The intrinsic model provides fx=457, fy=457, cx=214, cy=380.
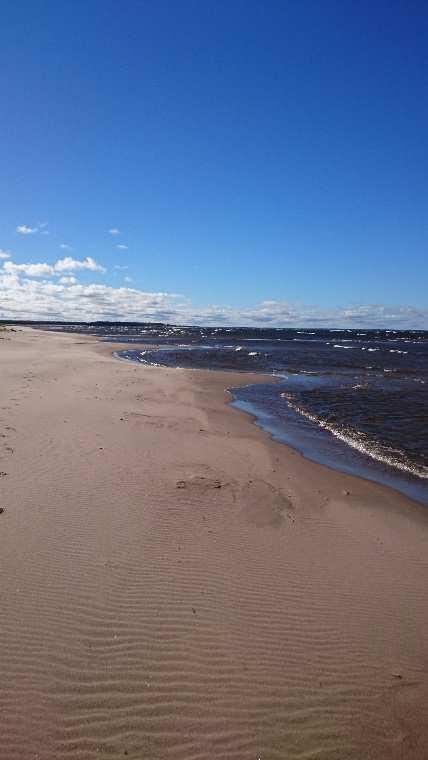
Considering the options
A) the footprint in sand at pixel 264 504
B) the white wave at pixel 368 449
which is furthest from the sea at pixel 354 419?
the footprint in sand at pixel 264 504

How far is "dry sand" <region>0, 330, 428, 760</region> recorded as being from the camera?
3.58m

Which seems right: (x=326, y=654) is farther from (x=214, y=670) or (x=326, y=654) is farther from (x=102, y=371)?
(x=102, y=371)

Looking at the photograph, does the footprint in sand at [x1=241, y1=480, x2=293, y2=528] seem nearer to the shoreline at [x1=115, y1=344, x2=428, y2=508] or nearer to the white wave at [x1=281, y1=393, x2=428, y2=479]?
the shoreline at [x1=115, y1=344, x2=428, y2=508]

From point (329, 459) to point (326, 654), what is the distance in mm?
7600

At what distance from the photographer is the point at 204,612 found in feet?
16.2

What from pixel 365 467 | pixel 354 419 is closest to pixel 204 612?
pixel 365 467

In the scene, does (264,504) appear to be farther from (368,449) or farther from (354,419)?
(354,419)

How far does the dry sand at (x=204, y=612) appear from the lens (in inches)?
141

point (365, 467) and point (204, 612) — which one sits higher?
point (204, 612)

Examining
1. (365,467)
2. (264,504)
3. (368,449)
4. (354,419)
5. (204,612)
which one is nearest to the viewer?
(204,612)

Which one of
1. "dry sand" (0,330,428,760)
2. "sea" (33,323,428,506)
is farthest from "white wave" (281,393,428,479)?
"dry sand" (0,330,428,760)

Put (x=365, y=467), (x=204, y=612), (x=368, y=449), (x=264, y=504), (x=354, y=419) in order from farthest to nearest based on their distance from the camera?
(x=354, y=419) < (x=368, y=449) < (x=365, y=467) < (x=264, y=504) < (x=204, y=612)

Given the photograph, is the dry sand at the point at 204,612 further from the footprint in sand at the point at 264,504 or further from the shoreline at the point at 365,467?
the shoreline at the point at 365,467

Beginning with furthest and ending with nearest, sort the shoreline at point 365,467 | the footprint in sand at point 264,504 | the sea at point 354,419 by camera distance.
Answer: the sea at point 354,419 < the shoreline at point 365,467 < the footprint in sand at point 264,504
